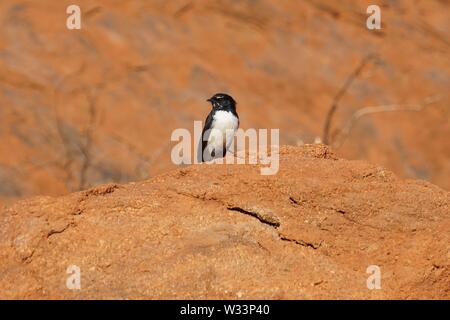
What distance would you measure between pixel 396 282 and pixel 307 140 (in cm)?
744

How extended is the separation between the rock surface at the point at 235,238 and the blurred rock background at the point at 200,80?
617 cm

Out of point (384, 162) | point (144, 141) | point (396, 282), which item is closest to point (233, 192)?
point (396, 282)

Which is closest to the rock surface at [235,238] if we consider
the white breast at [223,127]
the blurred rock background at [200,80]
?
the white breast at [223,127]

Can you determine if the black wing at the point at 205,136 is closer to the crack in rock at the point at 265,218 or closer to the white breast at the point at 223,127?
the white breast at the point at 223,127

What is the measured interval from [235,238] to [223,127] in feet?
14.2

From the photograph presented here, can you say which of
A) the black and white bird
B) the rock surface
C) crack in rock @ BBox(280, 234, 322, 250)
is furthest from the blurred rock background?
crack in rock @ BBox(280, 234, 322, 250)

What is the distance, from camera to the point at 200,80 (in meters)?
13.2

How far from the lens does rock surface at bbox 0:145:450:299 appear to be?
5.23 metres

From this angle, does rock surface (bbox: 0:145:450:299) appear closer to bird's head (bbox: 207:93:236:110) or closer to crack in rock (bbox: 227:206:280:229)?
crack in rock (bbox: 227:206:280:229)

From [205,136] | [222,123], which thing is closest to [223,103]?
[222,123]

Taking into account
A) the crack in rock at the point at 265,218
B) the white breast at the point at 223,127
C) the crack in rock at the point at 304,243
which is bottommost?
the crack in rock at the point at 304,243

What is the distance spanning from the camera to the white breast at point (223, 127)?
9.80 metres
